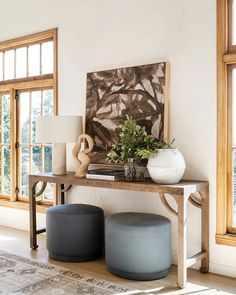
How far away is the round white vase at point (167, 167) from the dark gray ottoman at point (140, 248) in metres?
0.39

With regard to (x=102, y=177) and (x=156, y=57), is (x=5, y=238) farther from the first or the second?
(x=156, y=57)

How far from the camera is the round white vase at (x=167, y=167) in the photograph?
10.2 feet

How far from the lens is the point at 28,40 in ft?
15.7

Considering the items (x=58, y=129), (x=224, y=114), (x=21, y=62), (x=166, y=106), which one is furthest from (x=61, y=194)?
(x=224, y=114)

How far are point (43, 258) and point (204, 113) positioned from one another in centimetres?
210

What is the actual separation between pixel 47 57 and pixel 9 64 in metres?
0.77

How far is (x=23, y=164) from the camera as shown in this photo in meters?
5.09

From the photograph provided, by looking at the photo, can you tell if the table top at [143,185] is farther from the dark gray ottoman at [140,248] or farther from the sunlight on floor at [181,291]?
the sunlight on floor at [181,291]

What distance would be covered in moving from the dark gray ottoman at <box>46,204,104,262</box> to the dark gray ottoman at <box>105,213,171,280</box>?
441 millimetres

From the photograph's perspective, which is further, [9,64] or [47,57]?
[9,64]

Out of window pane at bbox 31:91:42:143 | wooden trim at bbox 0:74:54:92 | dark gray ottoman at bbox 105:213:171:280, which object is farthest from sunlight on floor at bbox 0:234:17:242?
wooden trim at bbox 0:74:54:92

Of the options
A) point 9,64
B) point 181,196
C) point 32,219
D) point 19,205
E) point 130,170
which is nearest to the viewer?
point 181,196

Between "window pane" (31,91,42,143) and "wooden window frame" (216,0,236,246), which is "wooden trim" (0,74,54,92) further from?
"wooden window frame" (216,0,236,246)

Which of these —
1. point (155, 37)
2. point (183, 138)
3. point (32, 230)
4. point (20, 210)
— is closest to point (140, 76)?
point (155, 37)
